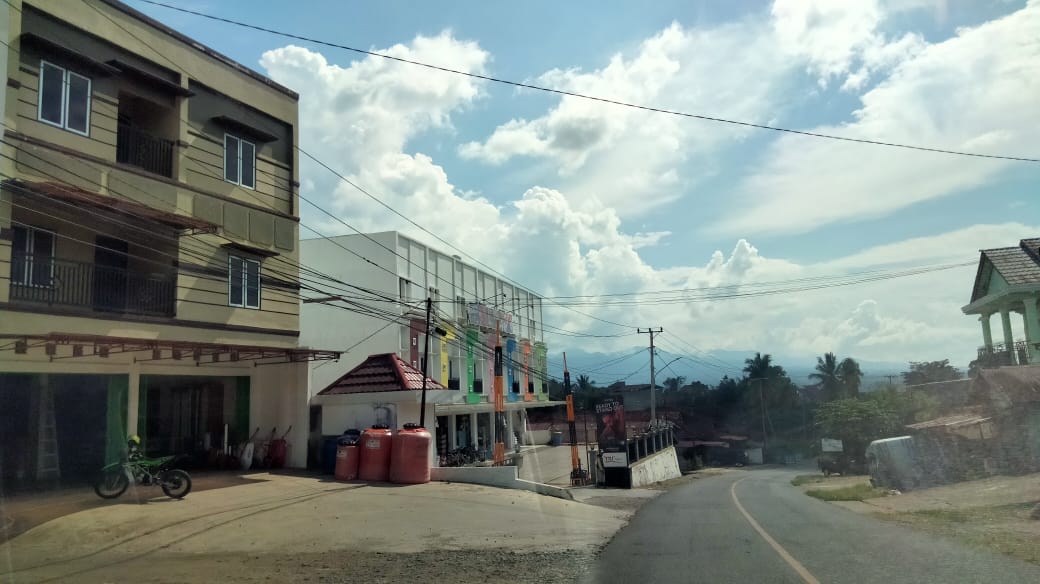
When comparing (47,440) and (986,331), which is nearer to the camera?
(47,440)

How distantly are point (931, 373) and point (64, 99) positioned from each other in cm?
4680

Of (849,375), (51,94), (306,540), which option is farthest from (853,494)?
(849,375)

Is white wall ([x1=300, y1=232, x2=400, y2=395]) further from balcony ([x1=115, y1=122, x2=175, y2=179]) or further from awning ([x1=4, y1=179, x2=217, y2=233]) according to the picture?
awning ([x1=4, y1=179, x2=217, y2=233])

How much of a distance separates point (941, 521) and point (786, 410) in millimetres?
69134

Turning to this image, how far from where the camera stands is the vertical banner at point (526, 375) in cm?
5144

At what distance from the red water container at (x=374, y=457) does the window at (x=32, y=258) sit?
29.4 feet

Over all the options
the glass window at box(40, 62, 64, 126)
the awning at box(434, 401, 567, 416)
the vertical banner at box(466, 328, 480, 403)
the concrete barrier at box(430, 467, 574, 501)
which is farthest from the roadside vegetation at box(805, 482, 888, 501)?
the glass window at box(40, 62, 64, 126)

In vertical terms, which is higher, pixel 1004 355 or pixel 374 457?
pixel 1004 355

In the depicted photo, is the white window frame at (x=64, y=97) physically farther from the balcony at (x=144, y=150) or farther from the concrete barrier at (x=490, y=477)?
the concrete barrier at (x=490, y=477)

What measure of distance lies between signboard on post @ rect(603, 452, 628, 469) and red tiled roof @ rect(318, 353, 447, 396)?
1401 cm

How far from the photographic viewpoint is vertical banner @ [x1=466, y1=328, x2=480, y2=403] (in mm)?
41094

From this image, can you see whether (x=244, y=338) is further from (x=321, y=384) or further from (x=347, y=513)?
(x=321, y=384)

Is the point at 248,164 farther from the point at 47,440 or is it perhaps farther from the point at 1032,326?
the point at 1032,326

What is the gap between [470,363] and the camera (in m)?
41.9
